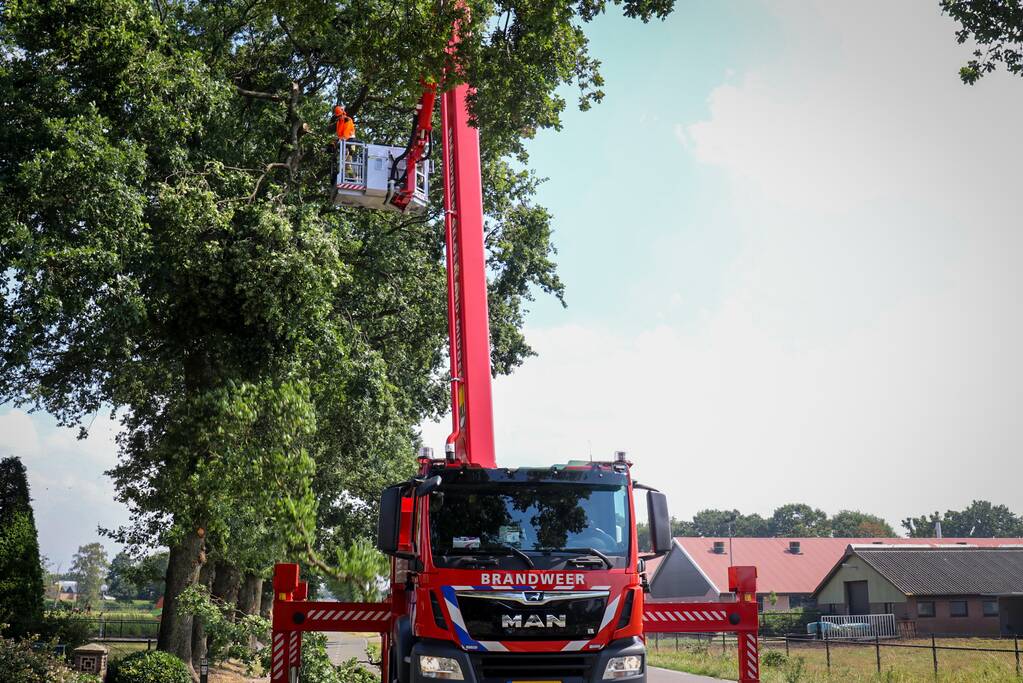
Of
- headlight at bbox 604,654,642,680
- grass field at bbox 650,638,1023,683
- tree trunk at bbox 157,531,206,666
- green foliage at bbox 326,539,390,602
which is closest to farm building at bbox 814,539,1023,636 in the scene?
grass field at bbox 650,638,1023,683

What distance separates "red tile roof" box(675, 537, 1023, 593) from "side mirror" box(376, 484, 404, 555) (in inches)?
2321

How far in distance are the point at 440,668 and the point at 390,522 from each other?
156 cm

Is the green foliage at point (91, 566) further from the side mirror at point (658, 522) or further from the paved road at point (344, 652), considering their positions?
the side mirror at point (658, 522)

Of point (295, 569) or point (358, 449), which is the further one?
point (358, 449)

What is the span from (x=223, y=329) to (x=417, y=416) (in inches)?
474

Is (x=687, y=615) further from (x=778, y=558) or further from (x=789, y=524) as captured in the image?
(x=789, y=524)

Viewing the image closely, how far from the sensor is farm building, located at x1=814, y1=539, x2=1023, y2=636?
5069 cm

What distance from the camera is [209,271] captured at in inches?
758

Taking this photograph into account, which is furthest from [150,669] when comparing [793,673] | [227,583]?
[227,583]

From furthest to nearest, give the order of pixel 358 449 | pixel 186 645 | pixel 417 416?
pixel 417 416 → pixel 358 449 → pixel 186 645

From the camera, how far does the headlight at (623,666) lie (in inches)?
383

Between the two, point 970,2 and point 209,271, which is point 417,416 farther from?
point 970,2

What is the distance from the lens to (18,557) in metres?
23.8

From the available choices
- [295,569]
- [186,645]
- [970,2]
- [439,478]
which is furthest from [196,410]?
[970,2]
